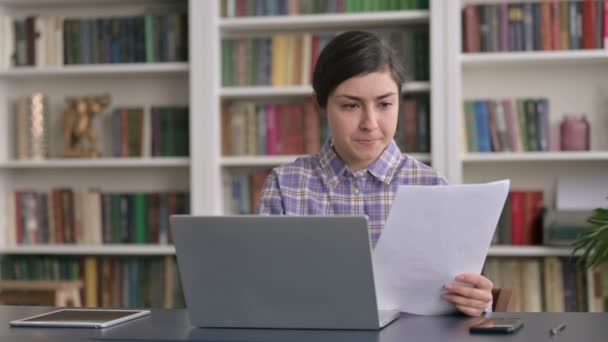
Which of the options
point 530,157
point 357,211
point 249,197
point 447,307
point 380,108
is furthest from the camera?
point 249,197

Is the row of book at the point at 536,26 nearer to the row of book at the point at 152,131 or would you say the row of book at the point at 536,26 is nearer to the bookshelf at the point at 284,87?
the bookshelf at the point at 284,87

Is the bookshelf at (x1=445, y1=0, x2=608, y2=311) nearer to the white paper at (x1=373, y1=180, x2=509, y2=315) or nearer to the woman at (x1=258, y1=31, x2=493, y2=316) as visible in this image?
the woman at (x1=258, y1=31, x2=493, y2=316)

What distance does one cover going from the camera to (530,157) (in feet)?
10.2

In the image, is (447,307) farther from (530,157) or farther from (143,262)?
(143,262)

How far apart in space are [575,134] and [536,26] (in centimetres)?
44

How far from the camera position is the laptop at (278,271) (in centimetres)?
118

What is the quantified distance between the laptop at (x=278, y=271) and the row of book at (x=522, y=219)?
201cm

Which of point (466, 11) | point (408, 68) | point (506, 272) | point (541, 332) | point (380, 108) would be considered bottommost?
point (506, 272)

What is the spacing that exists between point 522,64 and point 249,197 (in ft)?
4.02

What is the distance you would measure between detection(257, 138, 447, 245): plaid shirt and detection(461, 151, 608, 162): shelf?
1337 millimetres

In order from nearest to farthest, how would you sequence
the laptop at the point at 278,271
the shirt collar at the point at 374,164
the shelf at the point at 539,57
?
the laptop at the point at 278,271 → the shirt collar at the point at 374,164 → the shelf at the point at 539,57

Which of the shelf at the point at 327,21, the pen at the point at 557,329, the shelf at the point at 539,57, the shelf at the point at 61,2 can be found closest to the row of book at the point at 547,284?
the shelf at the point at 539,57

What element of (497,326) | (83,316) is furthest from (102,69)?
(497,326)

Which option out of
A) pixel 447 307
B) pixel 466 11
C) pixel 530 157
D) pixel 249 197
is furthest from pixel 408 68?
pixel 447 307
